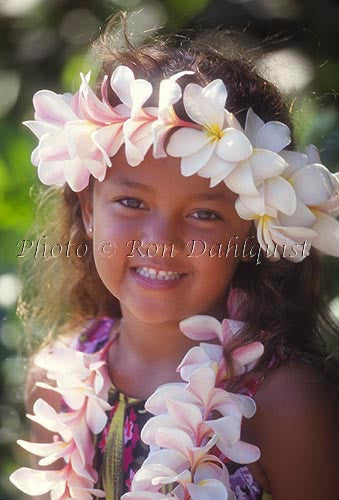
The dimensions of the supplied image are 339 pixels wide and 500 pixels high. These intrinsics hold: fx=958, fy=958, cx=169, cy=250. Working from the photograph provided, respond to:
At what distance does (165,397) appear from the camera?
1.15m

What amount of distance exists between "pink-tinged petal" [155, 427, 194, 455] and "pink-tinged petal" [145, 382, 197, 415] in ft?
0.12

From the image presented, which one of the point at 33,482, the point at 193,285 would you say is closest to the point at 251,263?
the point at 193,285

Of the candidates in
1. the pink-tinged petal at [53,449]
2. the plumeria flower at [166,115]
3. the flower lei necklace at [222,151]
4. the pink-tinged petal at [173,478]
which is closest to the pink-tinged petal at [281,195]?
the flower lei necklace at [222,151]

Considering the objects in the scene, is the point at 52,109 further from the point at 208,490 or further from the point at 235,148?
the point at 208,490

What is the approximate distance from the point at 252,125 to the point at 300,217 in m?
0.12

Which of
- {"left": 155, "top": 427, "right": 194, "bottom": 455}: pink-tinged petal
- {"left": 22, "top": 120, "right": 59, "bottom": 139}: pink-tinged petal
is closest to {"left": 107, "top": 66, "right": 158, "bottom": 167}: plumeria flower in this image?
{"left": 22, "top": 120, "right": 59, "bottom": 139}: pink-tinged petal

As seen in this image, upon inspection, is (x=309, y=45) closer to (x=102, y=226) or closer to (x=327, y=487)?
(x=102, y=226)

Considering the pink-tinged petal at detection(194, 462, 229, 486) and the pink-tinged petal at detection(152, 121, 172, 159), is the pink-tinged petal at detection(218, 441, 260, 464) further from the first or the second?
the pink-tinged petal at detection(152, 121, 172, 159)

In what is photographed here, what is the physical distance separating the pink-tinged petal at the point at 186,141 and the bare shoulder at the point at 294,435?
314 millimetres

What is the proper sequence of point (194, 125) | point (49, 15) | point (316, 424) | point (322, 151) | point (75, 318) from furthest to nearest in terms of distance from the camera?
point (49, 15)
point (75, 318)
point (322, 151)
point (316, 424)
point (194, 125)

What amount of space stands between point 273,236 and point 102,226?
237 millimetres

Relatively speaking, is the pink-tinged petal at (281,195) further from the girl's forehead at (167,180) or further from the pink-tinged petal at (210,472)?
the pink-tinged petal at (210,472)

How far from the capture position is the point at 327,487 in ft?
3.98

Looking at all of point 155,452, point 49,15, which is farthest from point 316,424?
point 49,15
